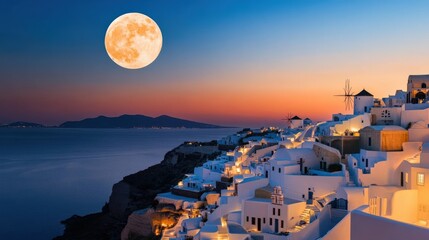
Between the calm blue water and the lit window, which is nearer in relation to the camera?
the lit window

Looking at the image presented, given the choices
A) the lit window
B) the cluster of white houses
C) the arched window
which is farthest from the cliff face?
the arched window

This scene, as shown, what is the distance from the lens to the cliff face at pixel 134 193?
32.8m

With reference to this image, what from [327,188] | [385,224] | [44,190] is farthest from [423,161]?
[44,190]

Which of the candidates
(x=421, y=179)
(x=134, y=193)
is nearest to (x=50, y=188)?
(x=134, y=193)

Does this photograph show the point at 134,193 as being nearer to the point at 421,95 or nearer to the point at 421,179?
the point at 421,95

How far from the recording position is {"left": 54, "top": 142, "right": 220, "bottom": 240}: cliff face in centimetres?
3285

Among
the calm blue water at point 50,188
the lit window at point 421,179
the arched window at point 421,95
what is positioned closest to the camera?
the lit window at point 421,179

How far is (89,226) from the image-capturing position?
3428cm

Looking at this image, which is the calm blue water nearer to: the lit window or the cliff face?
the cliff face

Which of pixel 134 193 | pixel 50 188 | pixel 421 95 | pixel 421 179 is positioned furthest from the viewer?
pixel 50 188

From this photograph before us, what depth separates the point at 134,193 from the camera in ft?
128

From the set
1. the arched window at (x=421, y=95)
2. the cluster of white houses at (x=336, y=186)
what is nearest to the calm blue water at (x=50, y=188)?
the cluster of white houses at (x=336, y=186)

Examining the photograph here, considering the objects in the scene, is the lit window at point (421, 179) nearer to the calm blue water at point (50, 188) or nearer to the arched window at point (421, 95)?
the arched window at point (421, 95)

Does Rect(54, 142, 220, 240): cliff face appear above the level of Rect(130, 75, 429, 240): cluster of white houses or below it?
below
